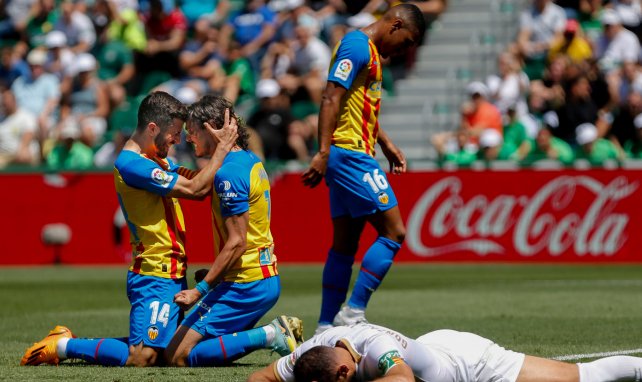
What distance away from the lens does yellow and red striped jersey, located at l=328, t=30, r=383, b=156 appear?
29.0ft

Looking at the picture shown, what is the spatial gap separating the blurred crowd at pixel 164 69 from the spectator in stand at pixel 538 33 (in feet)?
6.99

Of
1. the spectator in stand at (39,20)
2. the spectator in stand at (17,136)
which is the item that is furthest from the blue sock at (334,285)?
the spectator in stand at (39,20)

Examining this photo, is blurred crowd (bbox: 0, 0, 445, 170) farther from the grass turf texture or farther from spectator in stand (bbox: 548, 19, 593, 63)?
spectator in stand (bbox: 548, 19, 593, 63)

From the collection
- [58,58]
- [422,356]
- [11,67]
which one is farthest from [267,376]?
[11,67]

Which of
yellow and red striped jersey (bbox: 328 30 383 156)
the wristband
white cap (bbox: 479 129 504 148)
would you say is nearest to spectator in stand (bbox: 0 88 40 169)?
white cap (bbox: 479 129 504 148)

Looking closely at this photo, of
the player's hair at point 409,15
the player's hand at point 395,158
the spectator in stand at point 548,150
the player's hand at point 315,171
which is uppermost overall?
the player's hair at point 409,15

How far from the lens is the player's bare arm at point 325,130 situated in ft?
28.6

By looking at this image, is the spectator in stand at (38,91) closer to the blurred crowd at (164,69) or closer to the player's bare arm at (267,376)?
the blurred crowd at (164,69)

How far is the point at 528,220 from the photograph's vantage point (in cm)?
1823

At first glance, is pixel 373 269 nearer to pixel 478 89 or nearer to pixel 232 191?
pixel 232 191

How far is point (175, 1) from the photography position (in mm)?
24422

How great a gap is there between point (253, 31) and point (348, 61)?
14.6m

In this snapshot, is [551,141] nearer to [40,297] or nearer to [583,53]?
[583,53]

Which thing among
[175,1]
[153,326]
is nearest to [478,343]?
[153,326]
